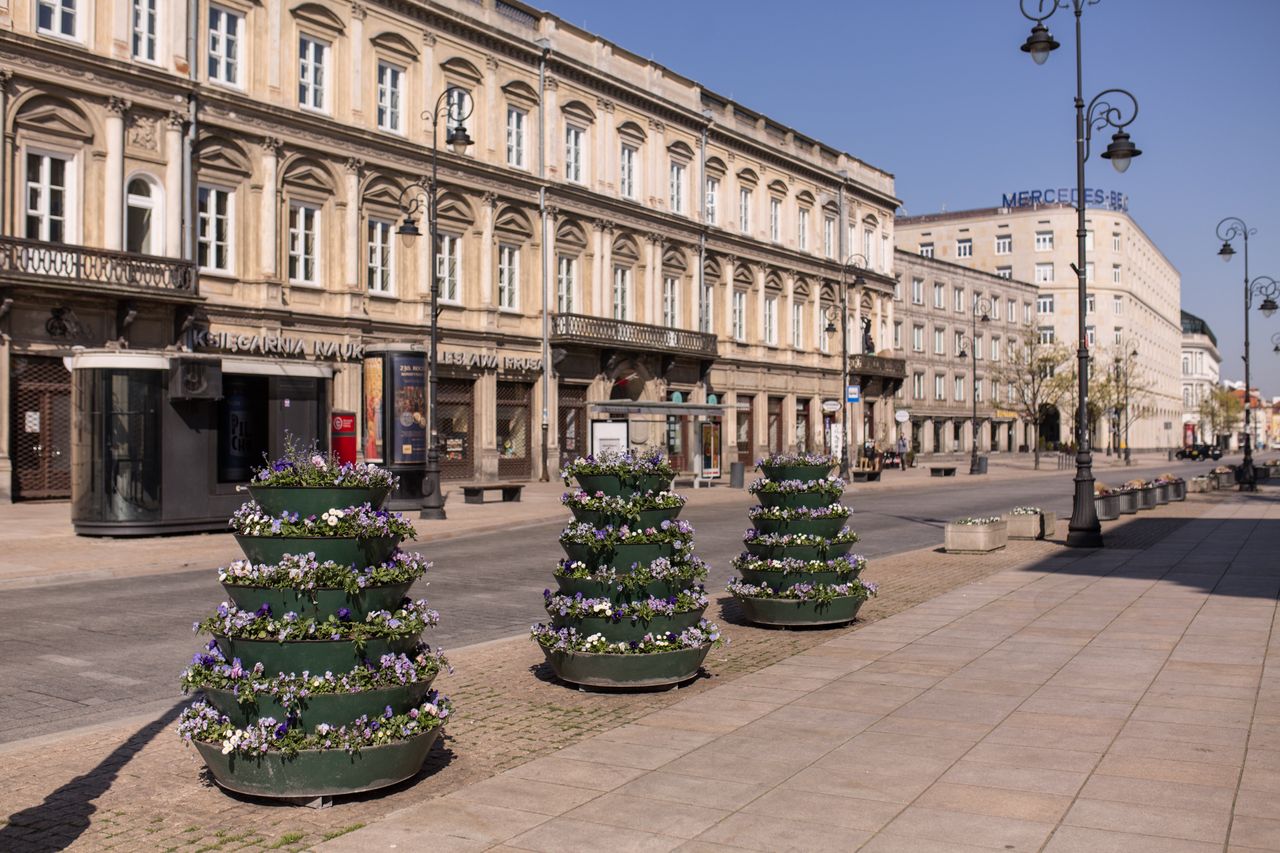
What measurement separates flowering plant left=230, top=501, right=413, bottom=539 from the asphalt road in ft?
9.90

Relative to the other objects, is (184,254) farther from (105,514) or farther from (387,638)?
(387,638)

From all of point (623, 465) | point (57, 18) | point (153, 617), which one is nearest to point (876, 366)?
point (57, 18)

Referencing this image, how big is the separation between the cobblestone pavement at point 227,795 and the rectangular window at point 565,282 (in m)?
34.8

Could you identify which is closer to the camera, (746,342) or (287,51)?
(287,51)

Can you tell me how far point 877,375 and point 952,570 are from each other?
52576 millimetres

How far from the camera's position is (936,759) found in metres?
7.02

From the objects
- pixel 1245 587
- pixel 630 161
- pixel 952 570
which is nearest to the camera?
pixel 1245 587

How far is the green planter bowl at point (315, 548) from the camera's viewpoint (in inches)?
245

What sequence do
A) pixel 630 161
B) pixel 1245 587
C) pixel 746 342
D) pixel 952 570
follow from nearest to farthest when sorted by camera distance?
pixel 1245 587 < pixel 952 570 < pixel 630 161 < pixel 746 342

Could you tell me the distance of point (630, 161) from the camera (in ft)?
162

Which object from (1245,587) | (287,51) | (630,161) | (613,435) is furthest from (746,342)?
(1245,587)

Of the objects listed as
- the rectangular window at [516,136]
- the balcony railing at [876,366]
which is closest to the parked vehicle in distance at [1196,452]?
the balcony railing at [876,366]

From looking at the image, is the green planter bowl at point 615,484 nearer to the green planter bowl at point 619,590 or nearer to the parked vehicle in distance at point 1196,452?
the green planter bowl at point 619,590

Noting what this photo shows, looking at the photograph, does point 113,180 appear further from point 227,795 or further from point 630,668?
point 227,795
